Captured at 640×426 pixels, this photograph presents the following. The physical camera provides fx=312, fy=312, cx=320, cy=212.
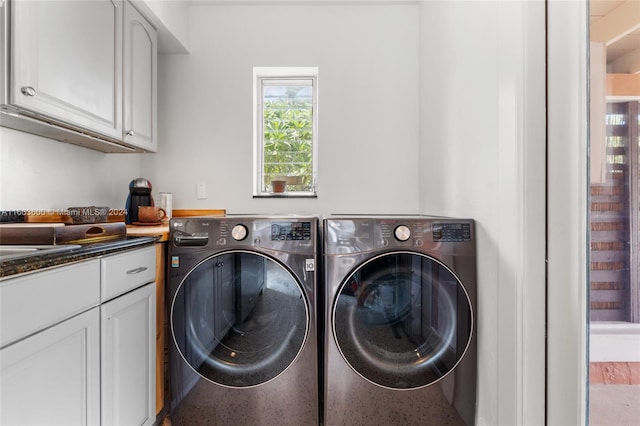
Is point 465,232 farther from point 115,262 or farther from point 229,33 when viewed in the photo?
point 229,33

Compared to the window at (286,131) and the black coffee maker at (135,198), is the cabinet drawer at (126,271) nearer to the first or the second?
the black coffee maker at (135,198)

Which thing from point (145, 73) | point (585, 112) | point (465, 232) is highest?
point (145, 73)

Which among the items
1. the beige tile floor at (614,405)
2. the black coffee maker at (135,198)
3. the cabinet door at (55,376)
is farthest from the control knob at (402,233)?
the black coffee maker at (135,198)

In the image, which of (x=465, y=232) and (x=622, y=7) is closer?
(x=622, y=7)

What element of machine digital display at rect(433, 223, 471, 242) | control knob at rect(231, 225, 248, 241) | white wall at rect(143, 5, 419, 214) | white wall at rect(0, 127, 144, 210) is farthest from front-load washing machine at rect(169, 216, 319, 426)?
white wall at rect(143, 5, 419, 214)

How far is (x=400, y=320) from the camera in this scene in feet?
4.32

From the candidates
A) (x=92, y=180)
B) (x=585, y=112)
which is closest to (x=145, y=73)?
(x=92, y=180)

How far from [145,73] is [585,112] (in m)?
1.99

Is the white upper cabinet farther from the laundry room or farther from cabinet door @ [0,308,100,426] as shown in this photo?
cabinet door @ [0,308,100,426]

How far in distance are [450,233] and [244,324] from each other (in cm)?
97

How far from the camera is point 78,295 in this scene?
0.95 metres

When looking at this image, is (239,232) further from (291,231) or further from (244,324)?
(244,324)

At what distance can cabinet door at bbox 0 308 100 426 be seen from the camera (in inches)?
29.8

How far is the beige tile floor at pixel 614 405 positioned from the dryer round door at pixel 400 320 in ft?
1.40
